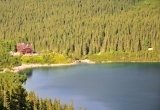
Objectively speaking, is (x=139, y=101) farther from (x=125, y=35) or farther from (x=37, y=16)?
(x=37, y=16)

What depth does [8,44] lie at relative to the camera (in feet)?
341

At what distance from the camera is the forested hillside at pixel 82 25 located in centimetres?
10562

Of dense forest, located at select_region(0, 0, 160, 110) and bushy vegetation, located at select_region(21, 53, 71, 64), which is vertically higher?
dense forest, located at select_region(0, 0, 160, 110)

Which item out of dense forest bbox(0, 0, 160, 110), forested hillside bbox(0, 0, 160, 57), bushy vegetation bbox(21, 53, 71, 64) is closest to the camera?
bushy vegetation bbox(21, 53, 71, 64)

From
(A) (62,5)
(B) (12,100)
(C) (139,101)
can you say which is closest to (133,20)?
(A) (62,5)

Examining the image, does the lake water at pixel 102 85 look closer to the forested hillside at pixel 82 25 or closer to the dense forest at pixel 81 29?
the dense forest at pixel 81 29

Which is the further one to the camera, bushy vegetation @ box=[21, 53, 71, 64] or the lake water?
bushy vegetation @ box=[21, 53, 71, 64]

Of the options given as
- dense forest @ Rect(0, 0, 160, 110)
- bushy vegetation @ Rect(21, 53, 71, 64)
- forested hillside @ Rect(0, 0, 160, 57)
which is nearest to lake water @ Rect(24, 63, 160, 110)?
bushy vegetation @ Rect(21, 53, 71, 64)

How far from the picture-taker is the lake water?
165 ft

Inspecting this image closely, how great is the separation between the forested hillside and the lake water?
1564 cm

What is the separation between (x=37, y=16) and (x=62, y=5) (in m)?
9.73

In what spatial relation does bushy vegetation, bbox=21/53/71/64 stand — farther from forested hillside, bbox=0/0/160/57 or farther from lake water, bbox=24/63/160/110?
forested hillside, bbox=0/0/160/57

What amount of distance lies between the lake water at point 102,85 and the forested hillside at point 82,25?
1564 centimetres

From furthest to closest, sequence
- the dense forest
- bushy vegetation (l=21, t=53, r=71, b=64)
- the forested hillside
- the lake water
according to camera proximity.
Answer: the forested hillside → the dense forest → bushy vegetation (l=21, t=53, r=71, b=64) → the lake water
